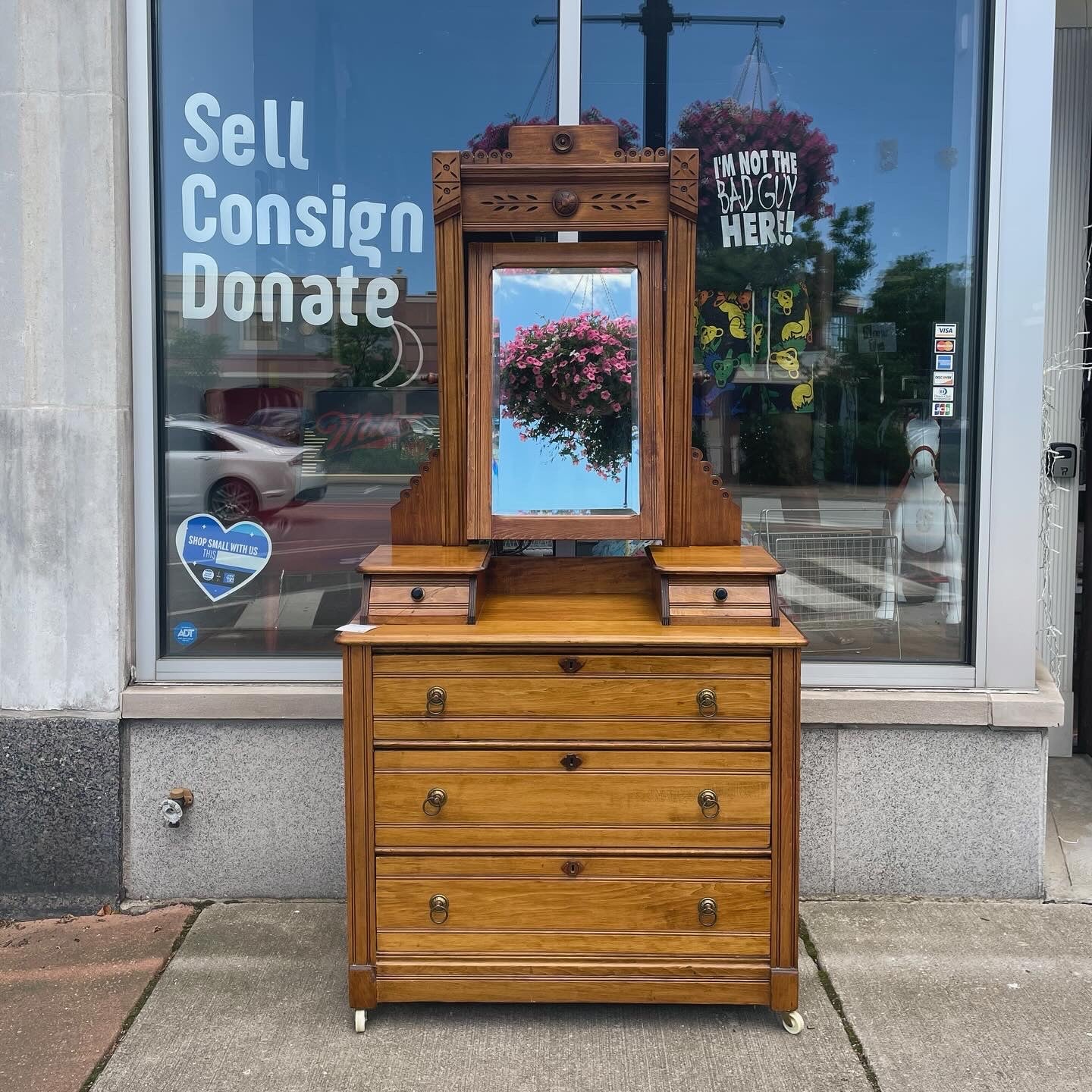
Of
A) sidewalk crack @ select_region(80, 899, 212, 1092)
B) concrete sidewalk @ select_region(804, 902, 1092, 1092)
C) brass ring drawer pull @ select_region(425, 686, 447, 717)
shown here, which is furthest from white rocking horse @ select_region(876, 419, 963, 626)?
sidewalk crack @ select_region(80, 899, 212, 1092)

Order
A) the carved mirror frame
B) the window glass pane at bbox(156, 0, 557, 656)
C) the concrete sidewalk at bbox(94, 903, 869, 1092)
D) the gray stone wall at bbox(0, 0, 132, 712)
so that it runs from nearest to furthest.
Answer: the concrete sidewalk at bbox(94, 903, 869, 1092)
the carved mirror frame
the gray stone wall at bbox(0, 0, 132, 712)
the window glass pane at bbox(156, 0, 557, 656)

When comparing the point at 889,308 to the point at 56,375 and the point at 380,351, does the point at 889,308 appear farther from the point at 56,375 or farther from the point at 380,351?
the point at 56,375

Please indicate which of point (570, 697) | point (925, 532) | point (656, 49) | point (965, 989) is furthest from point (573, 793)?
point (656, 49)

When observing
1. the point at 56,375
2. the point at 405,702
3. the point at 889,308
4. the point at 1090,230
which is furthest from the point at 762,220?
the point at 56,375

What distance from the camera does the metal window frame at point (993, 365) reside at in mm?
3926

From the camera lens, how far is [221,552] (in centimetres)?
422

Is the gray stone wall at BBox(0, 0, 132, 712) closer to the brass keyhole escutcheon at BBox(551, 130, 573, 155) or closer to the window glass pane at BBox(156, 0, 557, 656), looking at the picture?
the window glass pane at BBox(156, 0, 557, 656)

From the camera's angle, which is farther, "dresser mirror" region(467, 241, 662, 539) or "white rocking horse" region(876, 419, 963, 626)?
"white rocking horse" region(876, 419, 963, 626)

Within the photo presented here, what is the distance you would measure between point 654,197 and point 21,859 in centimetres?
318

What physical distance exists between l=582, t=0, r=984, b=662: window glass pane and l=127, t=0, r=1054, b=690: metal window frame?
0.24 ft

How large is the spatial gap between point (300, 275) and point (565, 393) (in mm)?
1339

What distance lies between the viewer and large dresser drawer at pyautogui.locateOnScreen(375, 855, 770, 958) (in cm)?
316

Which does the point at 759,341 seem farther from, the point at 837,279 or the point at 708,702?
the point at 708,702

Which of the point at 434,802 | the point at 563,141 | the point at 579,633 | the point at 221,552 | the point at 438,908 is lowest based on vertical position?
the point at 438,908
